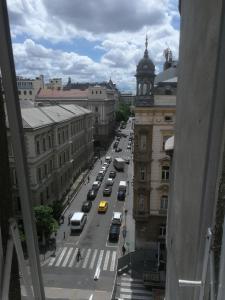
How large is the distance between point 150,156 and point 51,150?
45.0 feet

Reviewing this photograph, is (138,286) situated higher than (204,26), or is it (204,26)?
(204,26)

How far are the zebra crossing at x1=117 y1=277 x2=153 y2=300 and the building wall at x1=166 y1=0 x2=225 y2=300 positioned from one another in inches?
529

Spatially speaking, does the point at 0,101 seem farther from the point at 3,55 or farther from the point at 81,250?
the point at 81,250

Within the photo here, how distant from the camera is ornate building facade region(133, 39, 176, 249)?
1669 cm

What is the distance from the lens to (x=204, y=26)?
2.89m

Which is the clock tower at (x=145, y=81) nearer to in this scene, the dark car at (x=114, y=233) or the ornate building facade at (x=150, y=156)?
the ornate building facade at (x=150, y=156)

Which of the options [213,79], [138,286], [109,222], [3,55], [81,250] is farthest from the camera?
[109,222]

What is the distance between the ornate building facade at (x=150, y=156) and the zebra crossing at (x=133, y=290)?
2.60m

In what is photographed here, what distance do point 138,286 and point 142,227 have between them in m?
3.66

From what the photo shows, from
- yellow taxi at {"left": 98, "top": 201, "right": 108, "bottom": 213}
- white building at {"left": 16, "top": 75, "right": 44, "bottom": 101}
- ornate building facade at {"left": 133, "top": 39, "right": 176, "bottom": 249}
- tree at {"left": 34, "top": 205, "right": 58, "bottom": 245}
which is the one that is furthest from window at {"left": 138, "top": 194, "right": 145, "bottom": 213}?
white building at {"left": 16, "top": 75, "right": 44, "bottom": 101}

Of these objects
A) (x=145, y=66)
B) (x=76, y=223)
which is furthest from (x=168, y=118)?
(x=76, y=223)

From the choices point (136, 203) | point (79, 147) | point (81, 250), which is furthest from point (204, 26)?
point (79, 147)

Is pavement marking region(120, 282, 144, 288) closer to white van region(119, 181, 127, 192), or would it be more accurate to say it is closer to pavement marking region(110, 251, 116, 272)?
pavement marking region(110, 251, 116, 272)

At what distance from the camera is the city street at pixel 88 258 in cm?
1761
